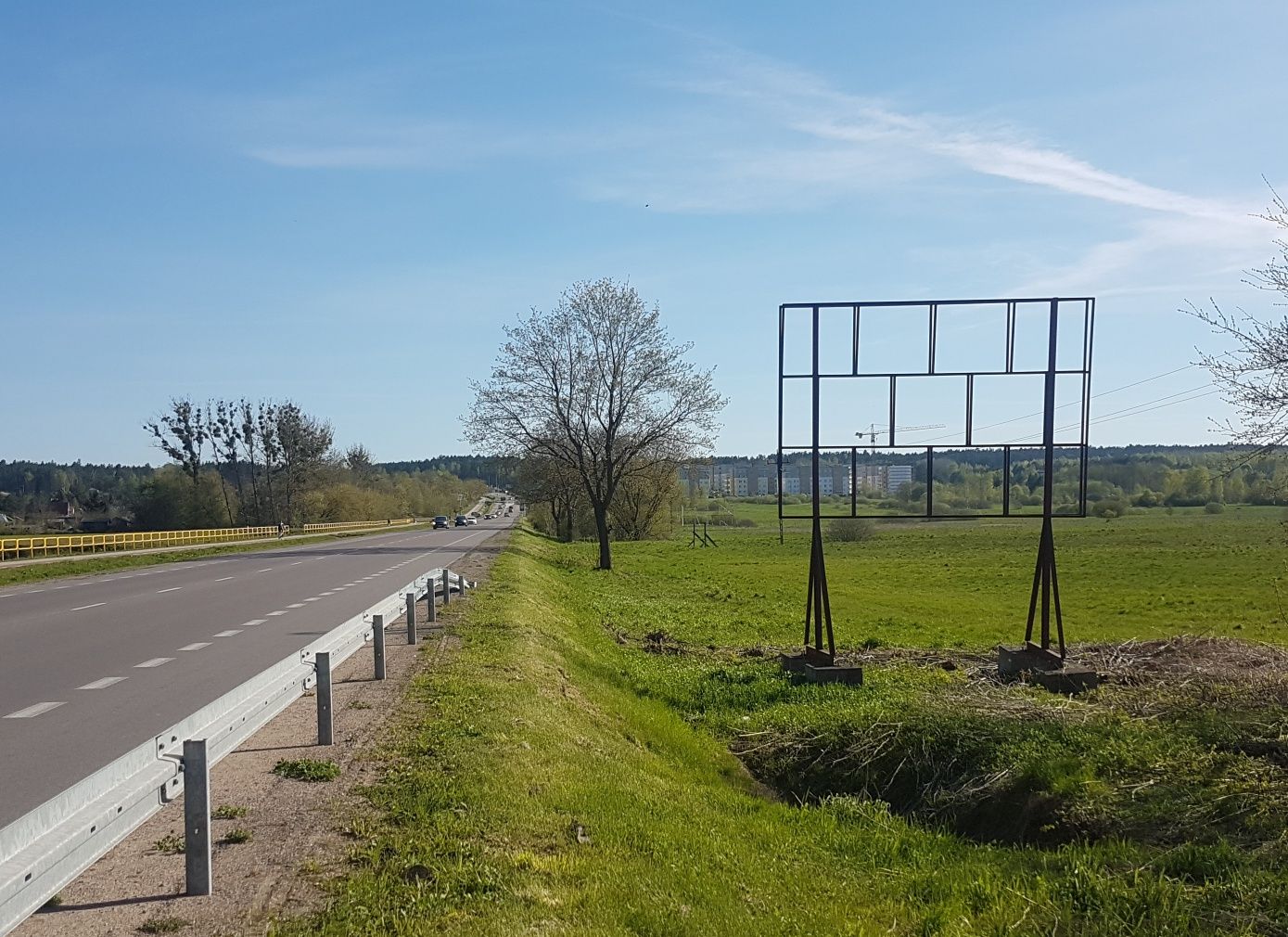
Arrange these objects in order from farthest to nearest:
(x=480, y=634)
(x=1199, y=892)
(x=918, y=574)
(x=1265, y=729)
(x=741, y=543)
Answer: (x=741, y=543) < (x=918, y=574) < (x=480, y=634) < (x=1265, y=729) < (x=1199, y=892)

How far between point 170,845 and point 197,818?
3.21 feet

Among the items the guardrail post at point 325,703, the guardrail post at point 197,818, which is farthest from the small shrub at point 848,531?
the guardrail post at point 197,818

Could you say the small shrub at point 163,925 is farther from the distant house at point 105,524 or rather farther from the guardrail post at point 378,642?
the distant house at point 105,524

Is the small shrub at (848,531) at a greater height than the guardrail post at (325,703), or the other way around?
the guardrail post at (325,703)

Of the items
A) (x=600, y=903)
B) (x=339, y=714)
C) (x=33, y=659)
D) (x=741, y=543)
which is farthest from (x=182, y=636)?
(x=741, y=543)

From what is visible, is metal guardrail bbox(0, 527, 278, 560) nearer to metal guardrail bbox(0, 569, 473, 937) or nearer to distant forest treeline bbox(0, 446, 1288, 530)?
distant forest treeline bbox(0, 446, 1288, 530)

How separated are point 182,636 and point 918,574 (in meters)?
32.3

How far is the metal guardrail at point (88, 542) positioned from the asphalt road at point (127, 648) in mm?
11869

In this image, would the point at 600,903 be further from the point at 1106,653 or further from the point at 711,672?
the point at 1106,653

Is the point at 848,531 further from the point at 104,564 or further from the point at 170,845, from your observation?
the point at 170,845

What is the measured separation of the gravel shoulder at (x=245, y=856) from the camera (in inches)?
188

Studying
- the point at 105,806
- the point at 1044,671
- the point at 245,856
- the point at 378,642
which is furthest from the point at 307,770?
the point at 1044,671

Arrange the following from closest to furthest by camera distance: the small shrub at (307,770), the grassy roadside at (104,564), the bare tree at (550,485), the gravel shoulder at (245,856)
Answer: the gravel shoulder at (245,856)
the small shrub at (307,770)
the grassy roadside at (104,564)
the bare tree at (550,485)

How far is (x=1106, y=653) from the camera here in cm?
1591
